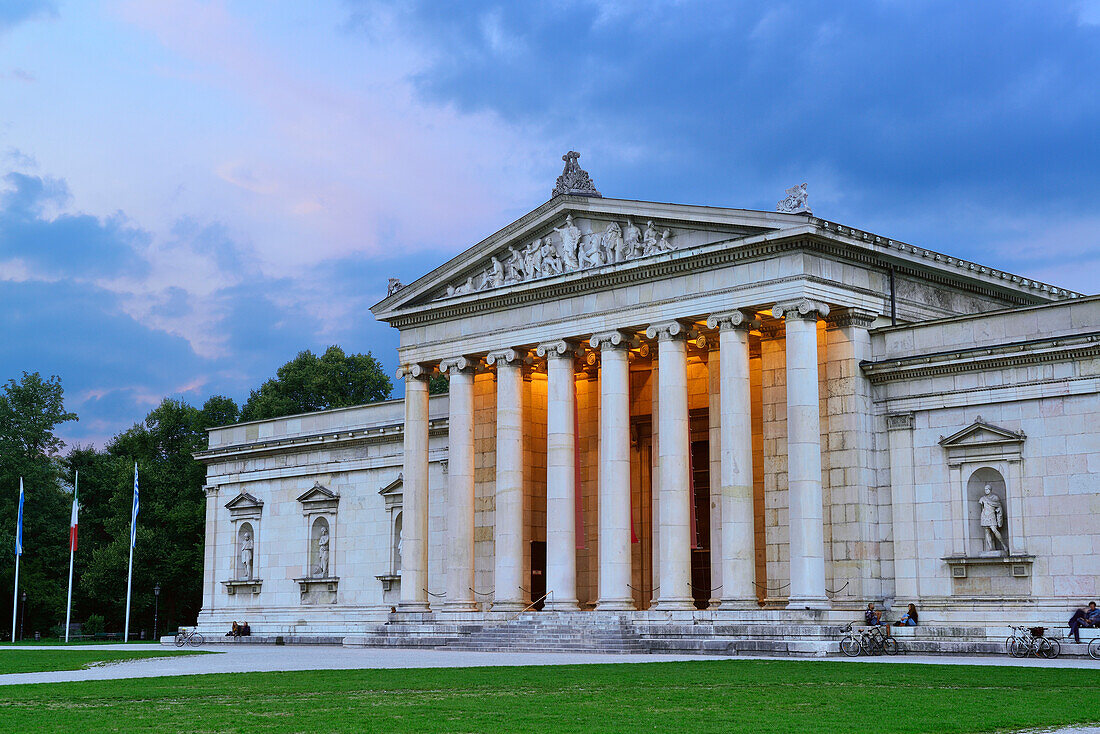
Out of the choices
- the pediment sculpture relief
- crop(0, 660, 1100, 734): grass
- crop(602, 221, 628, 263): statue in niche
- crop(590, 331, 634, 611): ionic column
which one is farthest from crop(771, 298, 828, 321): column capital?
→ crop(0, 660, 1100, 734): grass

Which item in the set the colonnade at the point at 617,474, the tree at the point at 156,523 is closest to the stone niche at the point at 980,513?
the colonnade at the point at 617,474

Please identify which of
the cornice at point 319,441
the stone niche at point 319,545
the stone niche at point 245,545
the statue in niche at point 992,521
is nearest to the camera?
the statue in niche at point 992,521

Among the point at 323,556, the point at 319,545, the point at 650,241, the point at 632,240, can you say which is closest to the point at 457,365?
the point at 632,240

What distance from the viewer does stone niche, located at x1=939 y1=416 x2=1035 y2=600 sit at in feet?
142

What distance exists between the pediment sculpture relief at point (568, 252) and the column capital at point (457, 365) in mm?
2698

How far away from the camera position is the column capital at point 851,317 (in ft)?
154

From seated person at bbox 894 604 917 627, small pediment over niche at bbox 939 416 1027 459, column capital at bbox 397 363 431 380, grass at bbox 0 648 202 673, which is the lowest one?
grass at bbox 0 648 202 673

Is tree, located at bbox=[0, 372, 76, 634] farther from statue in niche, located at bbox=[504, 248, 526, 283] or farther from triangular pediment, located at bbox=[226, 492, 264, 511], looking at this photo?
statue in niche, located at bbox=[504, 248, 526, 283]

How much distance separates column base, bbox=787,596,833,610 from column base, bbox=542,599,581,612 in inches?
363

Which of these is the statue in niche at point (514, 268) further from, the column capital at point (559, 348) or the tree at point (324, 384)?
the tree at point (324, 384)

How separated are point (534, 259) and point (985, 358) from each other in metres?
17.9

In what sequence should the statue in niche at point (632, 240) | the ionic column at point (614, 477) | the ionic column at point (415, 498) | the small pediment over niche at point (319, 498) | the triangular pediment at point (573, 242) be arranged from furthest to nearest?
the small pediment over niche at point (319, 498), the ionic column at point (415, 498), the statue in niche at point (632, 240), the ionic column at point (614, 477), the triangular pediment at point (573, 242)

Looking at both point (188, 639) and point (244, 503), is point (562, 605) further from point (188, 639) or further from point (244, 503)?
point (244, 503)

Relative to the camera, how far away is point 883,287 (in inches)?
1906
